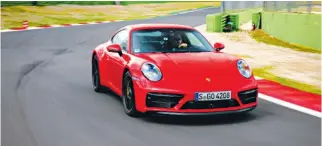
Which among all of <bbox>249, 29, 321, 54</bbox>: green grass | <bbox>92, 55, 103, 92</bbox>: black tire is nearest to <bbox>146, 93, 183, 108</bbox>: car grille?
<bbox>92, 55, 103, 92</bbox>: black tire

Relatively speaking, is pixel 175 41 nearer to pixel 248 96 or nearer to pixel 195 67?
pixel 195 67

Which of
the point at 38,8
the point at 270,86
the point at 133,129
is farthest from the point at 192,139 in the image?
the point at 38,8

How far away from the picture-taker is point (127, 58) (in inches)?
341

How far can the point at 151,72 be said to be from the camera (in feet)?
26.0

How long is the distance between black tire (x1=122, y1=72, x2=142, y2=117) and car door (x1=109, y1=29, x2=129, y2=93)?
297mm

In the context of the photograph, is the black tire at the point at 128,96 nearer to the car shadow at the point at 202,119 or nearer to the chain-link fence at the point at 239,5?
the car shadow at the point at 202,119

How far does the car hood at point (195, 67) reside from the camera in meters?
7.76

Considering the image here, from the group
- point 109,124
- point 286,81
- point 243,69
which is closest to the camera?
point 109,124

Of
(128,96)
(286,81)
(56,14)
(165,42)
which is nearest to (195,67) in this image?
(128,96)

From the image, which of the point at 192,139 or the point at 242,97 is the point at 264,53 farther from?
the point at 192,139

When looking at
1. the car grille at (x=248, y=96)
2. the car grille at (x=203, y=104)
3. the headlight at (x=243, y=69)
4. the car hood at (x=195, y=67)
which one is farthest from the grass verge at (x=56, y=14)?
the car grille at (x=203, y=104)

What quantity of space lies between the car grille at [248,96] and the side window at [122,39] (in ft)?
6.80

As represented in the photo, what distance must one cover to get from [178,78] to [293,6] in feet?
45.6

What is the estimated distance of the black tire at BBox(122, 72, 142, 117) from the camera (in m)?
8.03
